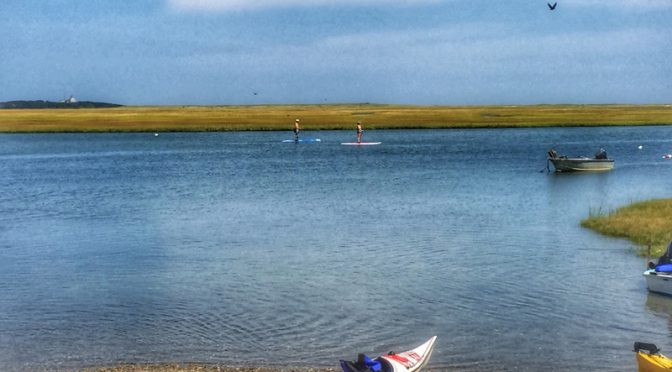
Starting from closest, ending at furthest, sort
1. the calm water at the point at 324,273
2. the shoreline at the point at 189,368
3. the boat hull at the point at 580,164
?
the shoreline at the point at 189,368 < the calm water at the point at 324,273 < the boat hull at the point at 580,164

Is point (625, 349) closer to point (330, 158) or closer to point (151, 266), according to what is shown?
point (151, 266)

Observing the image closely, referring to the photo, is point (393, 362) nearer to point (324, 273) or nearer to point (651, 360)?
point (651, 360)

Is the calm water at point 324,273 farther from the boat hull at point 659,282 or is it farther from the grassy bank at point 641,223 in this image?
the grassy bank at point 641,223

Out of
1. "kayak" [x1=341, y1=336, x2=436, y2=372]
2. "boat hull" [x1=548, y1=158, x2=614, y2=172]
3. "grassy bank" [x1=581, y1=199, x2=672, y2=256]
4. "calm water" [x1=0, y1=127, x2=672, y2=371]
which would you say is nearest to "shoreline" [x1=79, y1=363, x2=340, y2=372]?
"calm water" [x1=0, y1=127, x2=672, y2=371]

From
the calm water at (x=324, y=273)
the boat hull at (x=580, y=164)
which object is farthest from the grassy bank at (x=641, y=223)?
the boat hull at (x=580, y=164)

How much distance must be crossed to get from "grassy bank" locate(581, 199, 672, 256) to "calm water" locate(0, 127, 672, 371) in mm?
708

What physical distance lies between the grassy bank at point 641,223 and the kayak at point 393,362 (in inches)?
494

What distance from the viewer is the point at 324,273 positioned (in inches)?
936

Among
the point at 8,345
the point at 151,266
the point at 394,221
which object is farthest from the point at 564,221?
Result: the point at 8,345

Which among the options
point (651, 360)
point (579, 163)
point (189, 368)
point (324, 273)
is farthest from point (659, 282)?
point (579, 163)

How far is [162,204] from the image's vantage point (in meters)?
42.0

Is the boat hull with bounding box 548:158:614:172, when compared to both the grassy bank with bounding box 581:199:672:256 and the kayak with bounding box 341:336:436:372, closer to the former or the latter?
the grassy bank with bounding box 581:199:672:256

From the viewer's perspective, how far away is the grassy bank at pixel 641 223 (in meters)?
26.3

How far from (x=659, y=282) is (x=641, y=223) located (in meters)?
9.57
